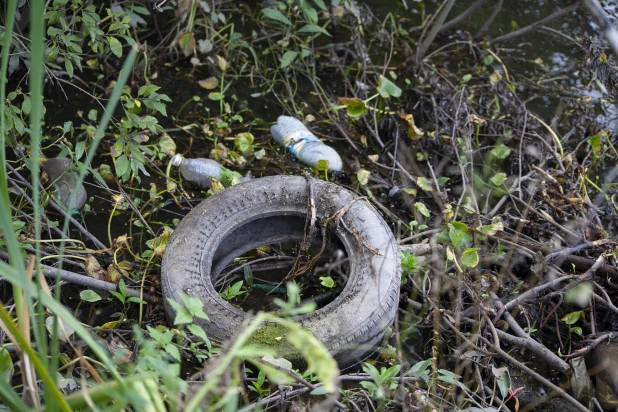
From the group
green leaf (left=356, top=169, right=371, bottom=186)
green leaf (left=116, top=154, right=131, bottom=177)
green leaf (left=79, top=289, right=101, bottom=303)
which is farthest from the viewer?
green leaf (left=356, top=169, right=371, bottom=186)

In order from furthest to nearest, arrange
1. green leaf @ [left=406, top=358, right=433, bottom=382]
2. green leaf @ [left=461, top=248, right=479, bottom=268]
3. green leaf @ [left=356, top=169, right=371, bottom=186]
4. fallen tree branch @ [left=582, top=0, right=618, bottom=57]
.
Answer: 1. green leaf @ [left=356, top=169, right=371, bottom=186]
2. green leaf @ [left=461, top=248, right=479, bottom=268]
3. green leaf @ [left=406, top=358, right=433, bottom=382]
4. fallen tree branch @ [left=582, top=0, right=618, bottom=57]

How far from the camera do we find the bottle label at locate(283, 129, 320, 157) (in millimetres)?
3422

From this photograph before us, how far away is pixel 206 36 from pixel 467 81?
5.64 ft

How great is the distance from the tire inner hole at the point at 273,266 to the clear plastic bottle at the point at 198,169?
54cm

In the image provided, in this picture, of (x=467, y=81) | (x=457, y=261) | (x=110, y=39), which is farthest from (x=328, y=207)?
(x=467, y=81)

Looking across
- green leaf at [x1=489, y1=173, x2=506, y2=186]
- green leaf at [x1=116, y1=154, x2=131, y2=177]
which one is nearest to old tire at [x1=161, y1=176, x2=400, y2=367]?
green leaf at [x1=116, y1=154, x2=131, y2=177]

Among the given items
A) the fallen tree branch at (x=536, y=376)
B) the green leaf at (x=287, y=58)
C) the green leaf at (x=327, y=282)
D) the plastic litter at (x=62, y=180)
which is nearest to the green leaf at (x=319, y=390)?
the green leaf at (x=327, y=282)

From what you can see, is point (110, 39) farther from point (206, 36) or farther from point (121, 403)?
point (121, 403)

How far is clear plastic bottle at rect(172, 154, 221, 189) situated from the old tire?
0.52m

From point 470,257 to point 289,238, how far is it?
0.79 m

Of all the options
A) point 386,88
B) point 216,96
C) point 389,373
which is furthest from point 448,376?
point 216,96

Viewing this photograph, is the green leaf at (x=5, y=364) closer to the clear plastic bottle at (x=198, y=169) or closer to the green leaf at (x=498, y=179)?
the clear plastic bottle at (x=198, y=169)

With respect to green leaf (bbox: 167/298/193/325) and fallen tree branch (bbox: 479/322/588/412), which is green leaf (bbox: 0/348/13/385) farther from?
fallen tree branch (bbox: 479/322/588/412)

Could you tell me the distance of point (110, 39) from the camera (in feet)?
9.54
